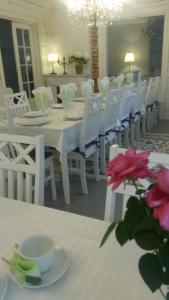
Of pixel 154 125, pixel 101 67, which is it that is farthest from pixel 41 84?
pixel 154 125

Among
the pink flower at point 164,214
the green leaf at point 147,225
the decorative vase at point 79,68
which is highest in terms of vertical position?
the decorative vase at point 79,68

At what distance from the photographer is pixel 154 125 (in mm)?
5270

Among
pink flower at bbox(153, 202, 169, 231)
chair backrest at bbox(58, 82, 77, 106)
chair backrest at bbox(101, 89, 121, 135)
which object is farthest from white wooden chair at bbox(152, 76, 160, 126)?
pink flower at bbox(153, 202, 169, 231)

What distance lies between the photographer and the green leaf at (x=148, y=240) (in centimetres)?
43

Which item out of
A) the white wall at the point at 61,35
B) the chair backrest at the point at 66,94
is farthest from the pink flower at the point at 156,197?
the white wall at the point at 61,35

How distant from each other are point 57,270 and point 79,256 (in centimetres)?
9

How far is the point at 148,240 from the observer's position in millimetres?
434

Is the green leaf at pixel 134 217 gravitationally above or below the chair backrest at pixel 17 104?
above

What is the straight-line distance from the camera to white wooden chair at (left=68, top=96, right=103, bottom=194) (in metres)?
2.47

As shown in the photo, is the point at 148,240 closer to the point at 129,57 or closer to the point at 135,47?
the point at 129,57

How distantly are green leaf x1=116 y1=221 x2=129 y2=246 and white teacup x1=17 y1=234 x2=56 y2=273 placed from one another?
0.31m

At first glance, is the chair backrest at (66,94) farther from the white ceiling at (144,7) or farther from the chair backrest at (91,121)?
the white ceiling at (144,7)

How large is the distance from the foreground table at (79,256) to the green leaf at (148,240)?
11.6 inches

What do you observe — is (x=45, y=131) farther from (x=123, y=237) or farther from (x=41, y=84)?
(x=41, y=84)
